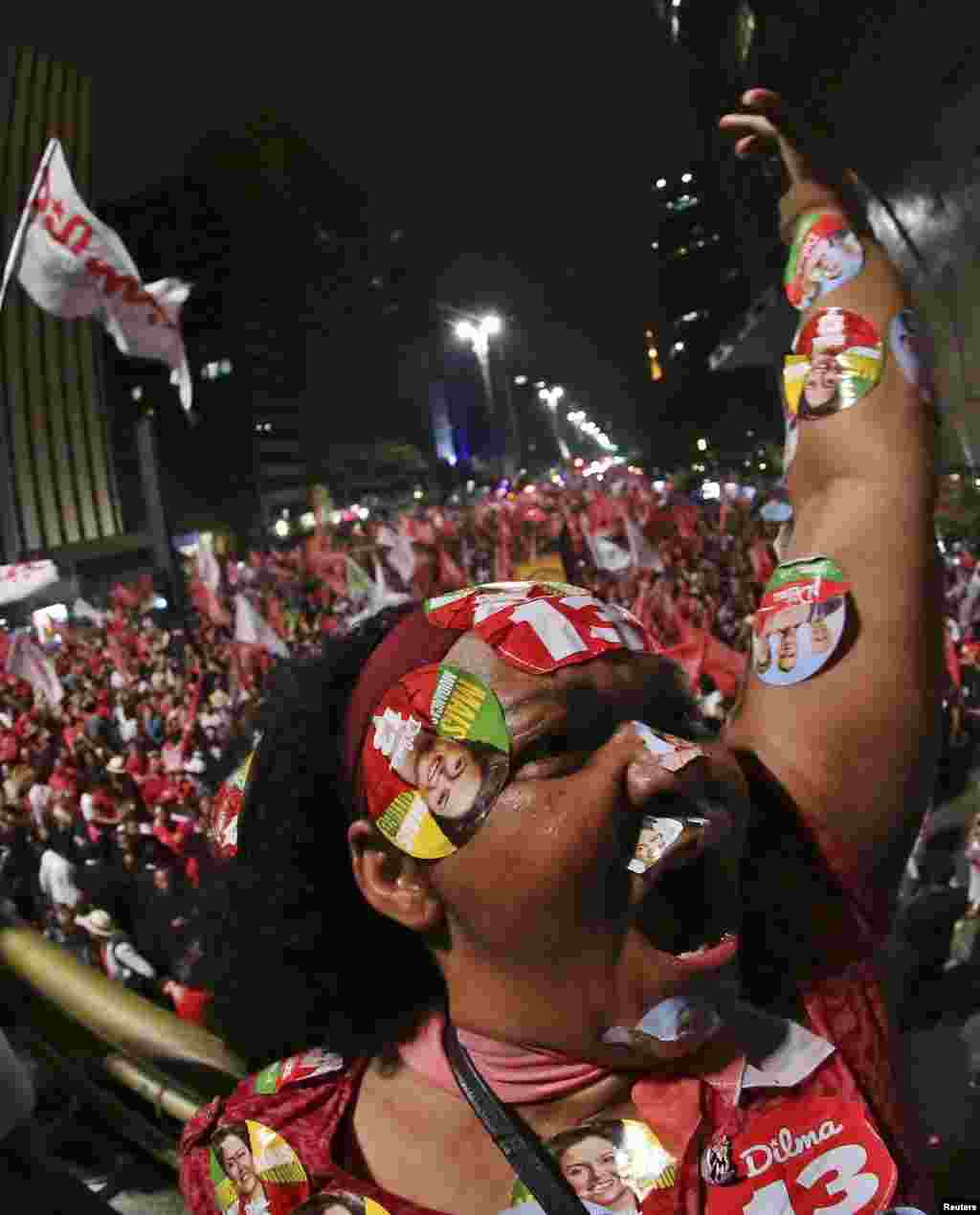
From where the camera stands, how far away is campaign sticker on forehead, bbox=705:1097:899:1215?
1.10 m

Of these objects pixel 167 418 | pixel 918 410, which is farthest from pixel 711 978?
pixel 167 418

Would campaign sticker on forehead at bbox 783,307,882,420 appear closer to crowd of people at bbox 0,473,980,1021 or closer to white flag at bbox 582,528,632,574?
crowd of people at bbox 0,473,980,1021

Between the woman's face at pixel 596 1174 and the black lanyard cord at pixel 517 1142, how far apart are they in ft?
0.04

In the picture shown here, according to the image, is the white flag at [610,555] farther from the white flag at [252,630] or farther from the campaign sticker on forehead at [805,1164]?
the campaign sticker on forehead at [805,1164]

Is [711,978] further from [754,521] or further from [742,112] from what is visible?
[754,521]

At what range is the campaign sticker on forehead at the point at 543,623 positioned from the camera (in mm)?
1257

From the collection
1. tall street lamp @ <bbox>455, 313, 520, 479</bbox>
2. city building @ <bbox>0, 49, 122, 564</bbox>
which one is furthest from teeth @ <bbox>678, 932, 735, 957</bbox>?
tall street lamp @ <bbox>455, 313, 520, 479</bbox>

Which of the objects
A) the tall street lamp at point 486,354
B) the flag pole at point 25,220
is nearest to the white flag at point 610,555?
the flag pole at point 25,220

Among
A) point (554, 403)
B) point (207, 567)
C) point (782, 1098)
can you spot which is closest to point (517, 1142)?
point (782, 1098)

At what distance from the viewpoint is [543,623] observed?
4.25 feet

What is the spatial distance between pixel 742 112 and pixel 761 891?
4.40ft

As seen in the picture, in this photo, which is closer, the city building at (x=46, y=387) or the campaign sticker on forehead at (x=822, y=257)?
the campaign sticker on forehead at (x=822, y=257)

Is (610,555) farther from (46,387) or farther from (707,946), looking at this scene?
(46,387)

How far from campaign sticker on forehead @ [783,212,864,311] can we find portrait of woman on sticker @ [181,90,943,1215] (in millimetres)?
39
